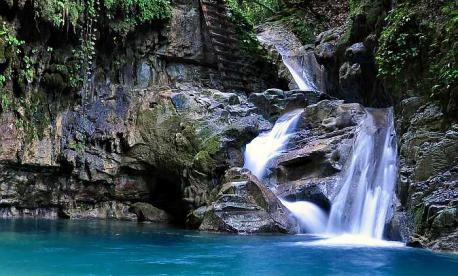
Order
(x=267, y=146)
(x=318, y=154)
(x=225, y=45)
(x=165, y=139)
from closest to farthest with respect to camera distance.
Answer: (x=318, y=154) < (x=267, y=146) < (x=165, y=139) < (x=225, y=45)

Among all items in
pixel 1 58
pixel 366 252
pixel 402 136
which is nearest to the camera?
pixel 366 252

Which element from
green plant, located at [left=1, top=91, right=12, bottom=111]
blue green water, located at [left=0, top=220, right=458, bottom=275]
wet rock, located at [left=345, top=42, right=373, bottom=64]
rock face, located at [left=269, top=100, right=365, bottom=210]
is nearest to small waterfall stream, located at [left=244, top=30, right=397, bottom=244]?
rock face, located at [left=269, top=100, right=365, bottom=210]

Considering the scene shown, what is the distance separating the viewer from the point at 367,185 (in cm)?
1195

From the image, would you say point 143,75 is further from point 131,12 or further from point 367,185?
point 367,185

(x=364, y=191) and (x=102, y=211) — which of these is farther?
(x=102, y=211)

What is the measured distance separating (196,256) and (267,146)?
7156 millimetres

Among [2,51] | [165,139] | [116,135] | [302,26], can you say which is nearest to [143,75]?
[116,135]

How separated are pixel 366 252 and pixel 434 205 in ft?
5.27

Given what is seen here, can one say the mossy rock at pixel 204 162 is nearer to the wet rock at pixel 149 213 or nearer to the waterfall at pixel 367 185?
the wet rock at pixel 149 213

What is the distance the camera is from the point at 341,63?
733 inches

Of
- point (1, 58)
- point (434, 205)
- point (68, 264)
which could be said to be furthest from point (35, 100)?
point (434, 205)

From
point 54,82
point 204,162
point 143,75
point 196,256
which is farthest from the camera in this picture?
point 143,75

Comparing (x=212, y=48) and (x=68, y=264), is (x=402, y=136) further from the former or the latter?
(x=212, y=48)

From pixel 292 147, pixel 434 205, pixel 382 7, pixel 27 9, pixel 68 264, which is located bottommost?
pixel 68 264
